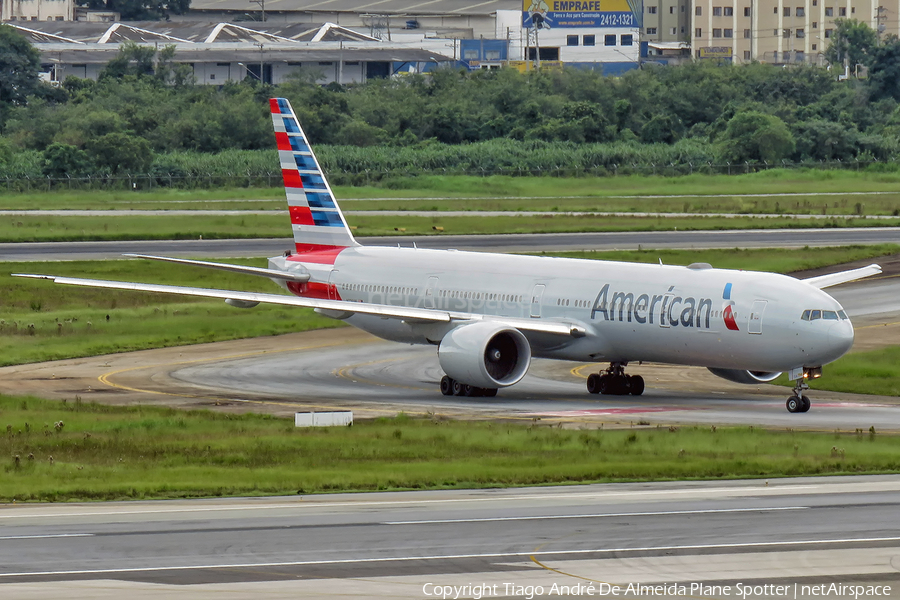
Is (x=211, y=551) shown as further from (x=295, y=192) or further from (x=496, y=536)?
(x=295, y=192)

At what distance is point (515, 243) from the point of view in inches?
3263

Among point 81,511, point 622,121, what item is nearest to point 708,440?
point 81,511

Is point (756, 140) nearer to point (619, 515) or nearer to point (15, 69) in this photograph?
point (15, 69)

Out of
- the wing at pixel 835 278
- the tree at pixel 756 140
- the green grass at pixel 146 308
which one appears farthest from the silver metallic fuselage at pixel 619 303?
the tree at pixel 756 140

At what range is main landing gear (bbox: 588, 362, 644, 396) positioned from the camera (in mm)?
44281

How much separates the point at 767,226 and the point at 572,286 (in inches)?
1991

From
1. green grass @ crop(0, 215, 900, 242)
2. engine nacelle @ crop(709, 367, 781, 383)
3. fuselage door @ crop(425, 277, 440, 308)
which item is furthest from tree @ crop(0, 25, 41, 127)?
engine nacelle @ crop(709, 367, 781, 383)

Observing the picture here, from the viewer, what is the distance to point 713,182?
131 meters

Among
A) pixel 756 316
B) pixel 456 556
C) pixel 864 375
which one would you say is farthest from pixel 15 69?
pixel 456 556

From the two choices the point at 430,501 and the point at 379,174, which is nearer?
the point at 430,501

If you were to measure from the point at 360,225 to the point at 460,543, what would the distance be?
238 ft

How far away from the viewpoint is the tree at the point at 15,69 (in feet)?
520

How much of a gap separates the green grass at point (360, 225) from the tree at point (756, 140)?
45.1 meters

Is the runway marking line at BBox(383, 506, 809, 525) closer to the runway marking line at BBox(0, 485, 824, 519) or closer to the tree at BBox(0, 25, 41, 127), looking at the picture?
the runway marking line at BBox(0, 485, 824, 519)
